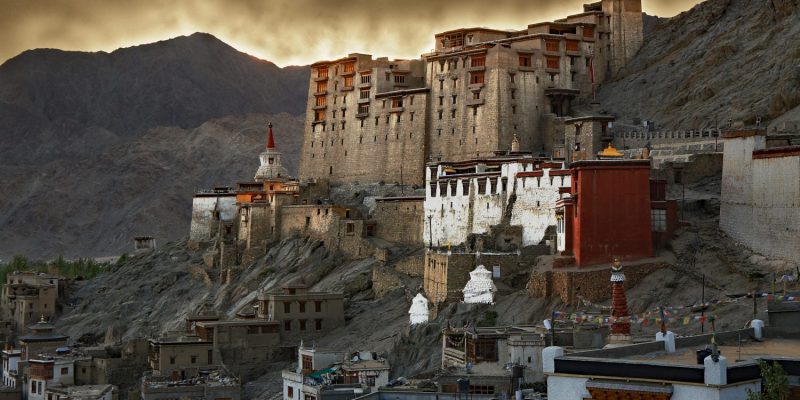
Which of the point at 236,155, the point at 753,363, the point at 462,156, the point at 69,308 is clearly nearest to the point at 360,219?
the point at 462,156

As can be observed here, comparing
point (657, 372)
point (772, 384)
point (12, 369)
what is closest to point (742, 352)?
point (772, 384)

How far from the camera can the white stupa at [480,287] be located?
54.6 metres

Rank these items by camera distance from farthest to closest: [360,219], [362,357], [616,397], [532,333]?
[360,219] < [362,357] < [532,333] < [616,397]

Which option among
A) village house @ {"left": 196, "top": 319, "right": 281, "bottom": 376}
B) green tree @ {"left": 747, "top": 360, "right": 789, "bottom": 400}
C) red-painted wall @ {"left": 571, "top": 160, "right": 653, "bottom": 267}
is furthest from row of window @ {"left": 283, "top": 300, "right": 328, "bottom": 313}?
green tree @ {"left": 747, "top": 360, "right": 789, "bottom": 400}

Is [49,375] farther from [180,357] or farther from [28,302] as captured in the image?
[28,302]

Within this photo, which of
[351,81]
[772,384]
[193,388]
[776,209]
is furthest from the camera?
[351,81]

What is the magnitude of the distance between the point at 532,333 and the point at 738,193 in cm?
1412

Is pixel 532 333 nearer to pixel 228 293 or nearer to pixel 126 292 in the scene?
pixel 228 293

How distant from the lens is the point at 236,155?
175 metres

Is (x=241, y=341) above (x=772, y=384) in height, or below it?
below

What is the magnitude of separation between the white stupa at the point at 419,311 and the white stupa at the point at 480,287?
1661mm

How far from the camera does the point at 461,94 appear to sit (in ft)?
256

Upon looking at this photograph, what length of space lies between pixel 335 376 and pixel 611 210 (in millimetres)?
11151

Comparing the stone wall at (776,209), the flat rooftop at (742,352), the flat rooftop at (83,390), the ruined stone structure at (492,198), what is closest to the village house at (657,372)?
the flat rooftop at (742,352)
